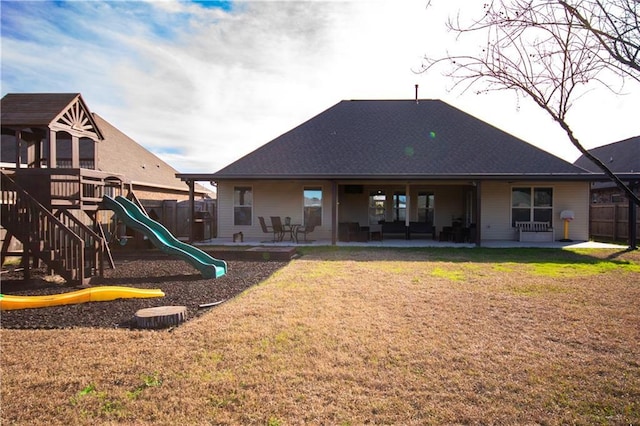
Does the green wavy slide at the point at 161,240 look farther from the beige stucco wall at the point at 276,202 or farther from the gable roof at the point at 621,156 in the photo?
the gable roof at the point at 621,156

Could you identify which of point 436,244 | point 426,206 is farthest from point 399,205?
point 436,244

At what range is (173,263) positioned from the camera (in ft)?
32.1

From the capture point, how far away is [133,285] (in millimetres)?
7035

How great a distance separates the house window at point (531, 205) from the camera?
15180 millimetres

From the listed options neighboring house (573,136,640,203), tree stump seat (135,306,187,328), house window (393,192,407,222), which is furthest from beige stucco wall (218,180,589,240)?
tree stump seat (135,306,187,328)

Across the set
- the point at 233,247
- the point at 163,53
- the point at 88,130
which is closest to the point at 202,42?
the point at 163,53

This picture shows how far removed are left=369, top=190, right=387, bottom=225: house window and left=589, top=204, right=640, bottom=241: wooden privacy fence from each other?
33.6 feet

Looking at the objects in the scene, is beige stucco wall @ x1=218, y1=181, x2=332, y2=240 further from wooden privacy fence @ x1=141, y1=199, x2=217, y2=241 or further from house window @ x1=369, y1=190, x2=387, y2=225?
house window @ x1=369, y1=190, x2=387, y2=225

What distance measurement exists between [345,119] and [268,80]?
796 centimetres

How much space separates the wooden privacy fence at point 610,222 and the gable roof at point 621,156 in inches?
108

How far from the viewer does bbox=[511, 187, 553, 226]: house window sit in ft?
49.8

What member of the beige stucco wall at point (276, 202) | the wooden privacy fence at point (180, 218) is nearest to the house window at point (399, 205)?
the beige stucco wall at point (276, 202)

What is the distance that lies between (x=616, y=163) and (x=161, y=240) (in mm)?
26607

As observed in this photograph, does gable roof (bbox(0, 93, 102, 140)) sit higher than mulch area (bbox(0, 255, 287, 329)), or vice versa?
gable roof (bbox(0, 93, 102, 140))
